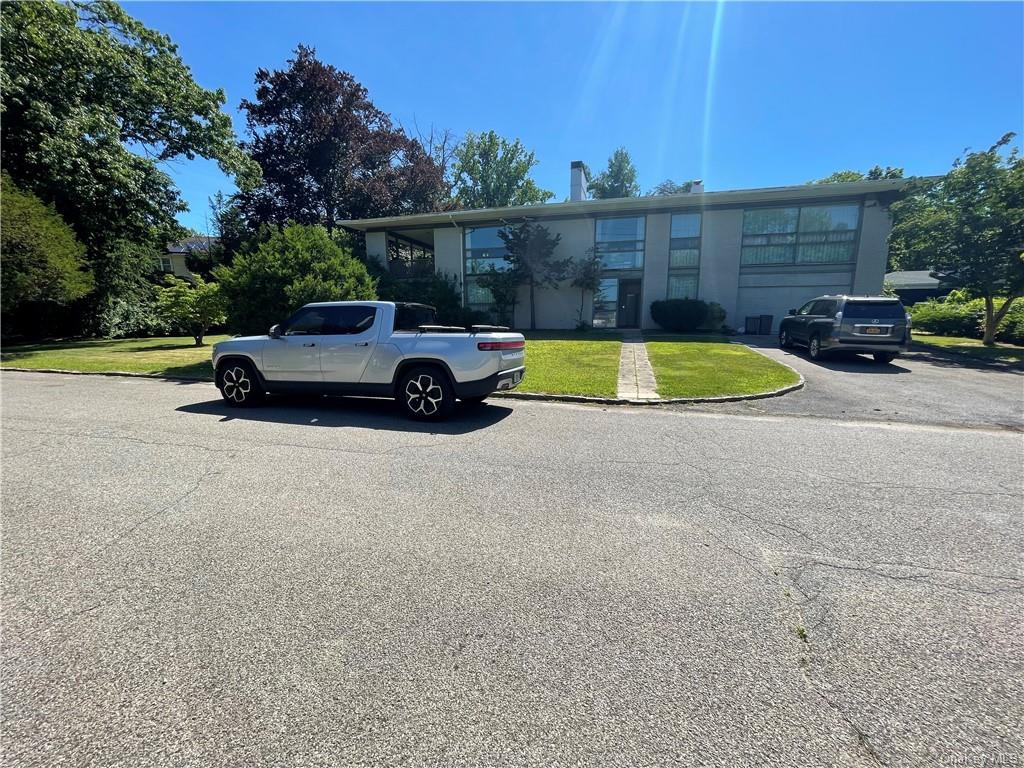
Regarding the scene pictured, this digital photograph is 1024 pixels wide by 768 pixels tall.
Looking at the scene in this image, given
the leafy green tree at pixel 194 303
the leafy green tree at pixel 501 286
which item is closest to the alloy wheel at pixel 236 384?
the leafy green tree at pixel 194 303

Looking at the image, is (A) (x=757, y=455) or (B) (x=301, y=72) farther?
(B) (x=301, y=72)

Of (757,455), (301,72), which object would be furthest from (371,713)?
(301,72)

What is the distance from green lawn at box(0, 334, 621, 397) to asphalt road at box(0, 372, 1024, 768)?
4.60 metres

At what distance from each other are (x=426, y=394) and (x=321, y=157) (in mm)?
32732

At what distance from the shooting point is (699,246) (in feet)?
66.1

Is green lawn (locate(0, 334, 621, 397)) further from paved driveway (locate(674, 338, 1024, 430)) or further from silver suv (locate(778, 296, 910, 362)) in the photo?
silver suv (locate(778, 296, 910, 362))

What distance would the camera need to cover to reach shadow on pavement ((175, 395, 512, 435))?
636 centimetres

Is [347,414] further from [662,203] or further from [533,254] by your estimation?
[662,203]

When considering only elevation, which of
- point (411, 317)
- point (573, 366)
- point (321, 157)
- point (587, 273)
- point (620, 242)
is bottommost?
point (573, 366)

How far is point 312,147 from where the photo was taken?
3189 cm

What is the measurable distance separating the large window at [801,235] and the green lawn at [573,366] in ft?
26.6

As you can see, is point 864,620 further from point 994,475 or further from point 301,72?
point 301,72

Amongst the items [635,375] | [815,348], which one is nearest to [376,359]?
[635,375]

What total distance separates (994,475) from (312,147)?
37773 mm
